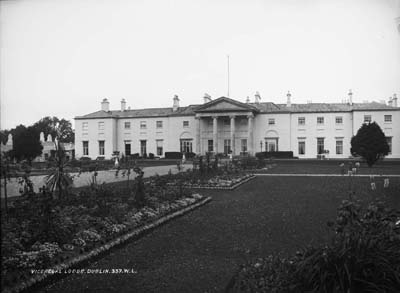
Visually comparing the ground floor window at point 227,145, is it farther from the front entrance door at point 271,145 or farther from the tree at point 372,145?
the tree at point 372,145

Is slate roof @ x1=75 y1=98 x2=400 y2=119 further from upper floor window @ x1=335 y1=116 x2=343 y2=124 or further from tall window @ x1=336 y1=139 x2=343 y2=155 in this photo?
tall window @ x1=336 y1=139 x2=343 y2=155

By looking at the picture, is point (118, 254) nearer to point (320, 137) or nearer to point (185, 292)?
point (185, 292)

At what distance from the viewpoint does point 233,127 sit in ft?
139

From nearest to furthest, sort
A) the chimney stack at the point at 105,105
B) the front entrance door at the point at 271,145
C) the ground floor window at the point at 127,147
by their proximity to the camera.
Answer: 1. the front entrance door at the point at 271,145
2. the ground floor window at the point at 127,147
3. the chimney stack at the point at 105,105

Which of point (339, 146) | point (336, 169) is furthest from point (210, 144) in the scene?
point (336, 169)

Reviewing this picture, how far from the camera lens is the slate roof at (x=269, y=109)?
1612 inches

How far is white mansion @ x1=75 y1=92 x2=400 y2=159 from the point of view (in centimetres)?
4138

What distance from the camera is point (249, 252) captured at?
16.0 feet

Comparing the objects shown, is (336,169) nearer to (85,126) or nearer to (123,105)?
(123,105)

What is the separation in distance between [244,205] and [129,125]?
1556 inches

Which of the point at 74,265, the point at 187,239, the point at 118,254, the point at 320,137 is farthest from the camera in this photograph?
the point at 320,137

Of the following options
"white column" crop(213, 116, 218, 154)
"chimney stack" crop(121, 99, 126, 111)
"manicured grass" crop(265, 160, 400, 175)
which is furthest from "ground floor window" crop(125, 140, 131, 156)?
"manicured grass" crop(265, 160, 400, 175)

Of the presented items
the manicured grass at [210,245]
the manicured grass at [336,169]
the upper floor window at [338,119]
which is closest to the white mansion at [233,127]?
the upper floor window at [338,119]

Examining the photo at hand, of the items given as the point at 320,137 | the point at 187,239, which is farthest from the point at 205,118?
the point at 187,239
